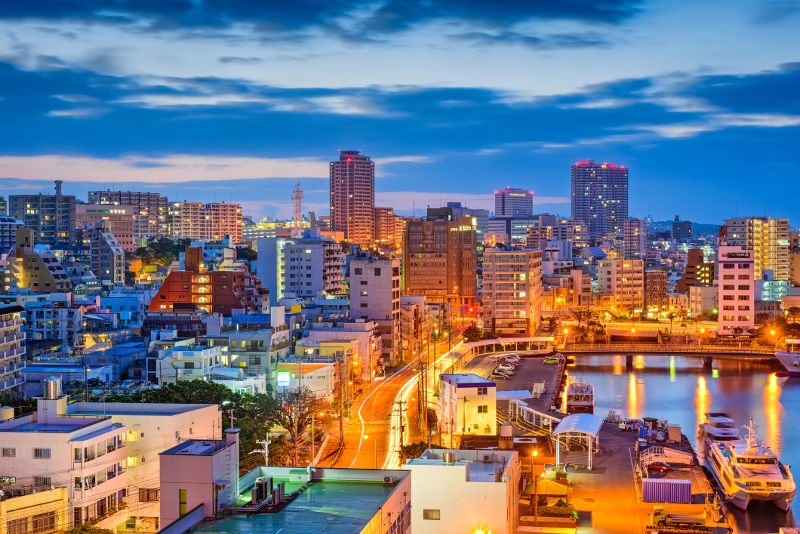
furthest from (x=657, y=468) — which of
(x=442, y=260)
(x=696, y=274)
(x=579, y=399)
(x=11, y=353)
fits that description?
(x=696, y=274)

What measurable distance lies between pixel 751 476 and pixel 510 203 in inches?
5705

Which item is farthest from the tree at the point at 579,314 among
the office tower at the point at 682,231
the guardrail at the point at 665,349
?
the office tower at the point at 682,231

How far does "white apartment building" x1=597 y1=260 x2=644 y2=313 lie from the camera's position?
63219mm

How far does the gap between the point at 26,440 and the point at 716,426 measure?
17026mm

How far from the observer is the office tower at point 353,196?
4267 inches

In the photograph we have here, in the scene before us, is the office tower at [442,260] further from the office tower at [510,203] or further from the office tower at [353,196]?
the office tower at [510,203]

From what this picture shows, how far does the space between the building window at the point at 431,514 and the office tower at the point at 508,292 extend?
32.5m

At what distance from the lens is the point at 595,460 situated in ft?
60.7

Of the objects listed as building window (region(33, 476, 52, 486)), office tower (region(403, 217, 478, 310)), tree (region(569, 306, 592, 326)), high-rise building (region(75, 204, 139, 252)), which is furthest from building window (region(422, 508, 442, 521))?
high-rise building (region(75, 204, 139, 252))

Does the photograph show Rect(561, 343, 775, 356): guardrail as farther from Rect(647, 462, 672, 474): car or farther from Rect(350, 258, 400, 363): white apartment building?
Rect(647, 462, 672, 474): car

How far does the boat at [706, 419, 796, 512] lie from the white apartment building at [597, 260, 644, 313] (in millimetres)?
42758

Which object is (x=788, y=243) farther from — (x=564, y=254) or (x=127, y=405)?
(x=127, y=405)

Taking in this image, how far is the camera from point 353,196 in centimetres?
11000

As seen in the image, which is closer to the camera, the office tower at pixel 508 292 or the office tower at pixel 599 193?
the office tower at pixel 508 292
